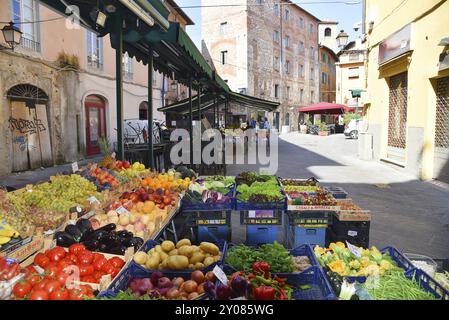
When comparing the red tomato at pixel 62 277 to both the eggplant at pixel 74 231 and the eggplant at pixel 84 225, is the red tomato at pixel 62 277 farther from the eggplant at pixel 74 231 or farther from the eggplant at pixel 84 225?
the eggplant at pixel 84 225

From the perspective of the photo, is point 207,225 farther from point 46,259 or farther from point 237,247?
point 46,259

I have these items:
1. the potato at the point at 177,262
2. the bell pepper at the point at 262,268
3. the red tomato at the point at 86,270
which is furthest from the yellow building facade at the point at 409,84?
the red tomato at the point at 86,270

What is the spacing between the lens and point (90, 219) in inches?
149

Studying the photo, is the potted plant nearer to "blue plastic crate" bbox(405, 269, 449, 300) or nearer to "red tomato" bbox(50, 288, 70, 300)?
"blue plastic crate" bbox(405, 269, 449, 300)

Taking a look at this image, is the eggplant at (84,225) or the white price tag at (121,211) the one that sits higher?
the white price tag at (121,211)

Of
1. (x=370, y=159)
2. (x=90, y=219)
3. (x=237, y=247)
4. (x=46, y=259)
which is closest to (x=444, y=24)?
(x=370, y=159)

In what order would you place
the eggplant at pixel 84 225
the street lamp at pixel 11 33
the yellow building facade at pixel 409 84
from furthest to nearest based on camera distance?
the yellow building facade at pixel 409 84, the street lamp at pixel 11 33, the eggplant at pixel 84 225

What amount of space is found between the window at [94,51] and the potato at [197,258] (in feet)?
47.6

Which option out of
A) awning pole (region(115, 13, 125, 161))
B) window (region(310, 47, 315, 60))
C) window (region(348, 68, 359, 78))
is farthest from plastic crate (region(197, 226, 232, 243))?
window (region(310, 47, 315, 60))

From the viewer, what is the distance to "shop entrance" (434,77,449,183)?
30.6 ft

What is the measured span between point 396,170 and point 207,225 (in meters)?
9.42

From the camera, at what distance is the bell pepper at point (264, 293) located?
92.1 inches

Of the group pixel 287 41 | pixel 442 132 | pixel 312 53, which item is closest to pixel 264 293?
pixel 442 132

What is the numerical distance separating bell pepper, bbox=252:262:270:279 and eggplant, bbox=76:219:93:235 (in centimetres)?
168
